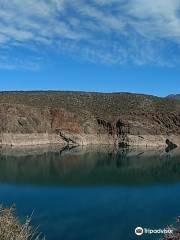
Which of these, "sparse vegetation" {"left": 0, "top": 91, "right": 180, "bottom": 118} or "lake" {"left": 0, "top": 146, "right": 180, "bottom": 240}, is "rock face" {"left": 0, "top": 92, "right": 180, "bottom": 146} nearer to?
"sparse vegetation" {"left": 0, "top": 91, "right": 180, "bottom": 118}

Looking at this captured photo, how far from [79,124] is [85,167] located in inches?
1531

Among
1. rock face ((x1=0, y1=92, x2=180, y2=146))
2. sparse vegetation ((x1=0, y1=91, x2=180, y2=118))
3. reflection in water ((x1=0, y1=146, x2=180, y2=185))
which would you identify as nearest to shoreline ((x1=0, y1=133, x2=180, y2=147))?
rock face ((x1=0, y1=92, x2=180, y2=146))

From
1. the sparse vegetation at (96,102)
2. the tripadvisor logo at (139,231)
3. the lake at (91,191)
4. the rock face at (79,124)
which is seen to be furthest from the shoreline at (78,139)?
the tripadvisor logo at (139,231)

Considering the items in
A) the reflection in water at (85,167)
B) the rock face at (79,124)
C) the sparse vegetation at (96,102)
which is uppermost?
the sparse vegetation at (96,102)

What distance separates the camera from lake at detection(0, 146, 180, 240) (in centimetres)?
2912

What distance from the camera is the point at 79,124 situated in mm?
103000

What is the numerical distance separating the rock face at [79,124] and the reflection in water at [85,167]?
453 inches

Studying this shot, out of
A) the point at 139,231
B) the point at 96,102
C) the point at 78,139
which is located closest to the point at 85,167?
the point at 78,139

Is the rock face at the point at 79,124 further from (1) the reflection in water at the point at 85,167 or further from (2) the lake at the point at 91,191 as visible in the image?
(2) the lake at the point at 91,191

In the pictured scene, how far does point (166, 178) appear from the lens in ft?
183

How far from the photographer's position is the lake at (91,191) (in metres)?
29.1

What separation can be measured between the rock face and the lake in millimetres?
15524

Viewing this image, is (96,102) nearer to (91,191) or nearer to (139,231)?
(91,191)

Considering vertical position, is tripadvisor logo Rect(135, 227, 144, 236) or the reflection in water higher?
the reflection in water
